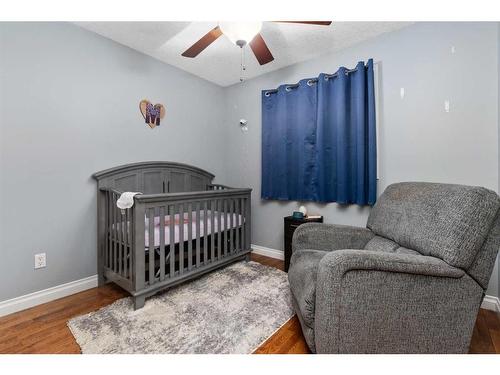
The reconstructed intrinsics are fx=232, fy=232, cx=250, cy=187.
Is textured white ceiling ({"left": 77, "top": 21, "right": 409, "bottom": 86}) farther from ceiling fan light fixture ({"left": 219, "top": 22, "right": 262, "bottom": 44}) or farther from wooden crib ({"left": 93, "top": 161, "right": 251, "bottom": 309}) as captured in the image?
wooden crib ({"left": 93, "top": 161, "right": 251, "bottom": 309})

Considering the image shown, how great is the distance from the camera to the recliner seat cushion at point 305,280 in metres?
1.16

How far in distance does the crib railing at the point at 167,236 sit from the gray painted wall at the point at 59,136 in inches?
11.6

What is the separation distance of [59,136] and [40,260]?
997mm

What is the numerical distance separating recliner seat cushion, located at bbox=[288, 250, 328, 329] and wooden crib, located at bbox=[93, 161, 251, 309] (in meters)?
0.96

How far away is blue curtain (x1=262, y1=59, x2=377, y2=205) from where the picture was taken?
215 cm

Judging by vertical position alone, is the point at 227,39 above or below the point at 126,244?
above

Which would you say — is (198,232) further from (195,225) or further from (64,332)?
(64,332)

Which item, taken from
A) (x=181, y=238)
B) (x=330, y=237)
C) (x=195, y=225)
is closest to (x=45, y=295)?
(x=181, y=238)

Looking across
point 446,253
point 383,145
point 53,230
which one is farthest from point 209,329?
point 383,145

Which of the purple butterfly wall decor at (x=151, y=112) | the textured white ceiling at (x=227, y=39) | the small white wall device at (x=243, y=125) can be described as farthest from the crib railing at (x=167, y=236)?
the textured white ceiling at (x=227, y=39)

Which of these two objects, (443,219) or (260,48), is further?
(260,48)

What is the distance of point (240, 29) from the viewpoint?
148cm

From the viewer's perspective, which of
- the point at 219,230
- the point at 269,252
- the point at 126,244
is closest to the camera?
the point at 126,244

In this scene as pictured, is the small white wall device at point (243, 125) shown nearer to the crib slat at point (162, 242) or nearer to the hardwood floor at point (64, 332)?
the crib slat at point (162, 242)
